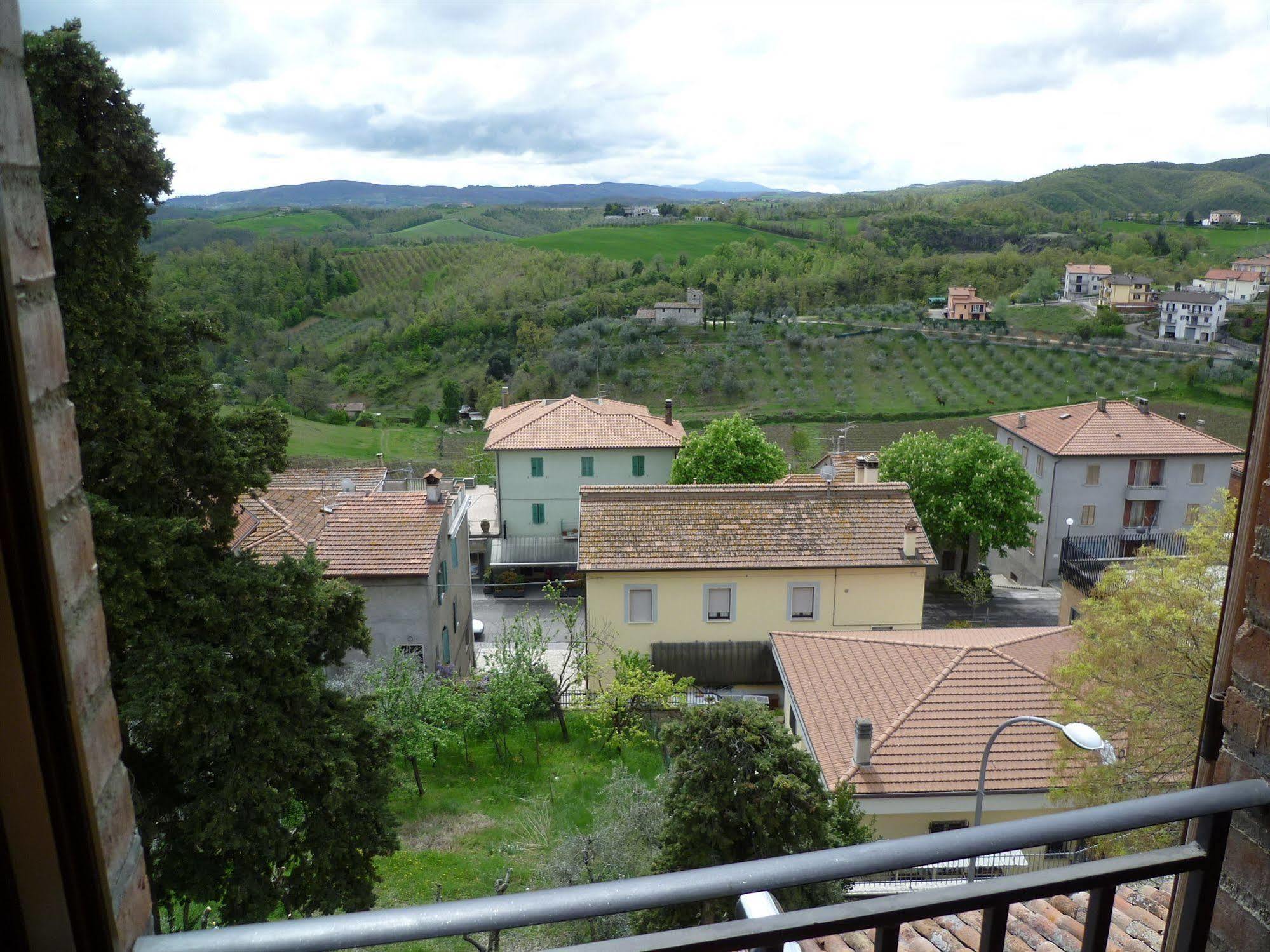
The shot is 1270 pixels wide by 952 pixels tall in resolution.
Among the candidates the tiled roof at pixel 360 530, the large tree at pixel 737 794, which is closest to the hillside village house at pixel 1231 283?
the tiled roof at pixel 360 530

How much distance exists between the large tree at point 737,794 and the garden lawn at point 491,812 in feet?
8.41

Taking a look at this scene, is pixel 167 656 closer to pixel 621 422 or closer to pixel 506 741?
pixel 506 741

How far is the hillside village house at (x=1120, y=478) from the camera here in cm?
2822

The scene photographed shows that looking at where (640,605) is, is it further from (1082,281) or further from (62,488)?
(1082,281)

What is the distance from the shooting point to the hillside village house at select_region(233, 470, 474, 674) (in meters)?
15.4

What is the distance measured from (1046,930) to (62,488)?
384 cm

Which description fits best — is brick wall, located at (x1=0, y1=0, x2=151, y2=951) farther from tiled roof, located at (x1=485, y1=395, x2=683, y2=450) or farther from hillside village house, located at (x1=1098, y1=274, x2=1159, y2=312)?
hillside village house, located at (x1=1098, y1=274, x2=1159, y2=312)

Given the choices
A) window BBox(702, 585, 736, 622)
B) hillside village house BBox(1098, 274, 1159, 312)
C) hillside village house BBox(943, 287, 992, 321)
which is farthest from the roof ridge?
hillside village house BBox(1098, 274, 1159, 312)

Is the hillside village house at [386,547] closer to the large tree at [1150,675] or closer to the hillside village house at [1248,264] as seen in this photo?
the large tree at [1150,675]

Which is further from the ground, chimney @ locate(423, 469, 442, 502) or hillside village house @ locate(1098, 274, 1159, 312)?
hillside village house @ locate(1098, 274, 1159, 312)

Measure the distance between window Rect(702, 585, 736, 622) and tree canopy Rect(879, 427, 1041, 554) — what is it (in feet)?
34.2

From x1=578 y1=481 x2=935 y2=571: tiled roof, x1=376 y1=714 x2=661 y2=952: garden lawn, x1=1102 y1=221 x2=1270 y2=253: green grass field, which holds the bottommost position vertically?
x1=376 y1=714 x2=661 y2=952: garden lawn

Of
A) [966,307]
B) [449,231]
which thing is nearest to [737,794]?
[966,307]

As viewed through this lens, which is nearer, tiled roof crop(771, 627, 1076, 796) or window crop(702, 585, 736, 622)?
tiled roof crop(771, 627, 1076, 796)
